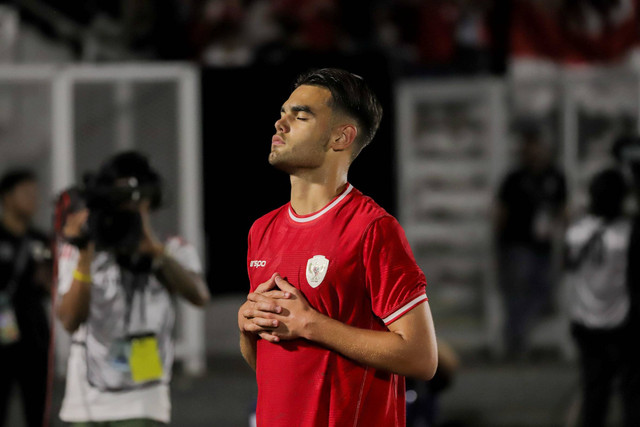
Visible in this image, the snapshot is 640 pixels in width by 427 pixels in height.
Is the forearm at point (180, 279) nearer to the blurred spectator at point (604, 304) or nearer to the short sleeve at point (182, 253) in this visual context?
the short sleeve at point (182, 253)

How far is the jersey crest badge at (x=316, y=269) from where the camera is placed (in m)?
2.09

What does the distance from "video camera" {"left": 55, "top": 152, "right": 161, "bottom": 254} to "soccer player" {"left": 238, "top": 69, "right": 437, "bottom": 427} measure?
1091 mm

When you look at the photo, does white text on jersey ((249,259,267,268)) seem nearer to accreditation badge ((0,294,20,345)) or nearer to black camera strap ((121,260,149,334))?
black camera strap ((121,260,149,334))

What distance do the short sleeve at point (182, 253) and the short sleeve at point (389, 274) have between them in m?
1.39

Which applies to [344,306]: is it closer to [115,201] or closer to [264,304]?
[264,304]

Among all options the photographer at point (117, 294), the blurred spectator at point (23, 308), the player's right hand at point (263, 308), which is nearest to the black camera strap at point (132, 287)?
the photographer at point (117, 294)

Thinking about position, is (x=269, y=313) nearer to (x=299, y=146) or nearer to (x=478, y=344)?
(x=299, y=146)

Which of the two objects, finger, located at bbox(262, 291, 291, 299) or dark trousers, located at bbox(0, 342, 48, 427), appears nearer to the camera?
finger, located at bbox(262, 291, 291, 299)

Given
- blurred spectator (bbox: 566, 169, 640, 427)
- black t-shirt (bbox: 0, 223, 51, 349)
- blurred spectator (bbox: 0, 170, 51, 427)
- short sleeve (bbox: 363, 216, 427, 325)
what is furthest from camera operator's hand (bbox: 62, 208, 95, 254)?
blurred spectator (bbox: 566, 169, 640, 427)

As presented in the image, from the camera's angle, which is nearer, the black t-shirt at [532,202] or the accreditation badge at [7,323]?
the accreditation badge at [7,323]

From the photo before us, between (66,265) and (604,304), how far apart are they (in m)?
3.30

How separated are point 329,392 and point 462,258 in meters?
7.62

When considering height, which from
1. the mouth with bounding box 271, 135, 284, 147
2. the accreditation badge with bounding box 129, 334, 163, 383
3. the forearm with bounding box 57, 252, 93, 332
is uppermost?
the mouth with bounding box 271, 135, 284, 147

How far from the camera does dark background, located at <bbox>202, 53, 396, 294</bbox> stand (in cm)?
841
